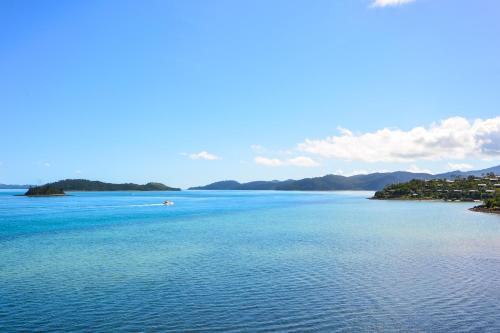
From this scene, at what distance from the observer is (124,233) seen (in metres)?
56.8

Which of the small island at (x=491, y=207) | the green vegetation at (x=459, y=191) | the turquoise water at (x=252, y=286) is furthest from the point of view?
the green vegetation at (x=459, y=191)

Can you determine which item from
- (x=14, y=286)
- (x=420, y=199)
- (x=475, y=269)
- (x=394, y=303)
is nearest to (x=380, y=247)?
(x=475, y=269)

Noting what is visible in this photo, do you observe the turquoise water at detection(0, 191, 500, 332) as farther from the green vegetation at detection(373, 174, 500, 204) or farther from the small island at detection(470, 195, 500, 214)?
the green vegetation at detection(373, 174, 500, 204)

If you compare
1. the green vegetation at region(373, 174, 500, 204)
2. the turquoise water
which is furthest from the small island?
the turquoise water

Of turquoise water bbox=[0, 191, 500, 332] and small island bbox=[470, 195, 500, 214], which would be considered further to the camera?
small island bbox=[470, 195, 500, 214]

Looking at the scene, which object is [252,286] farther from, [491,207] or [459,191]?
[459,191]

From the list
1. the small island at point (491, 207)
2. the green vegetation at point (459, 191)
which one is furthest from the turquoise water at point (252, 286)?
the green vegetation at point (459, 191)

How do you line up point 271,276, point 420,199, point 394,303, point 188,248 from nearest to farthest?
point 394,303 → point 271,276 → point 188,248 → point 420,199

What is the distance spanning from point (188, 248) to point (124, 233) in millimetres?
19589

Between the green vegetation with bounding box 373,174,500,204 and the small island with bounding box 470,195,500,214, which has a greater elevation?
the green vegetation with bounding box 373,174,500,204

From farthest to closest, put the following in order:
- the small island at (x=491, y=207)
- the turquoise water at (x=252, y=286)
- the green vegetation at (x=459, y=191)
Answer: the green vegetation at (x=459, y=191) < the small island at (x=491, y=207) < the turquoise water at (x=252, y=286)

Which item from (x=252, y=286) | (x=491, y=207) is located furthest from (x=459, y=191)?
(x=252, y=286)

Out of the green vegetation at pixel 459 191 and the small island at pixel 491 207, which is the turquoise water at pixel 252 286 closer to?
the small island at pixel 491 207

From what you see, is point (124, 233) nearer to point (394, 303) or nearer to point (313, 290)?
point (313, 290)
